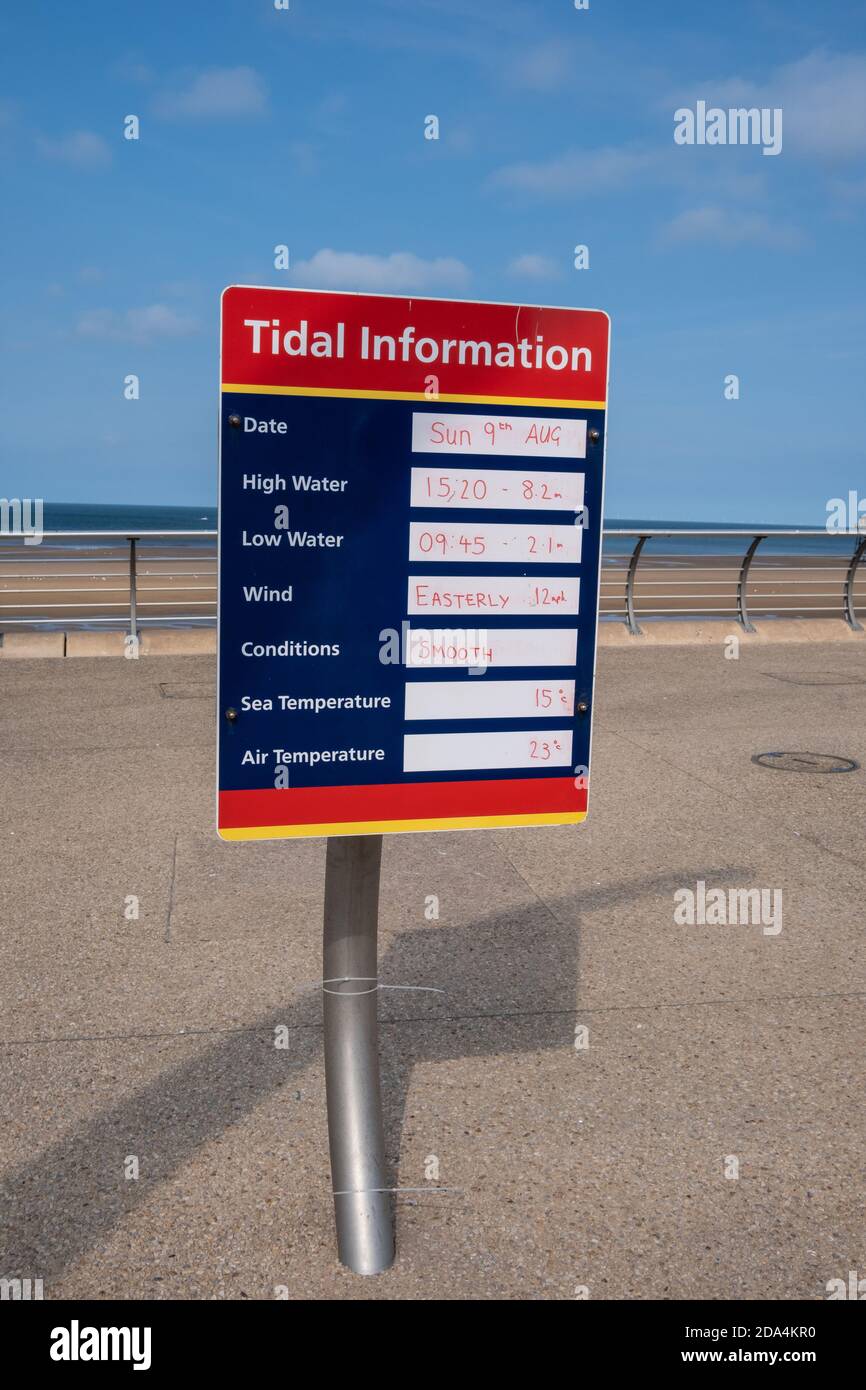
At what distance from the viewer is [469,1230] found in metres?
3.23

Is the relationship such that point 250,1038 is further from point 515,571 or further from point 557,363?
point 557,363

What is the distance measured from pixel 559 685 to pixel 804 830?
4047mm

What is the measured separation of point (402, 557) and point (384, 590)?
87 mm

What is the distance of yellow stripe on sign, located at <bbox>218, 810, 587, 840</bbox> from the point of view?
9.70 ft

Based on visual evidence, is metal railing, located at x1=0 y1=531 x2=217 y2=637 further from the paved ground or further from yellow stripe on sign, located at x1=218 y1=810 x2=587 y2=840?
yellow stripe on sign, located at x1=218 y1=810 x2=587 y2=840

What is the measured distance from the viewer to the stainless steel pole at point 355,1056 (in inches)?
121

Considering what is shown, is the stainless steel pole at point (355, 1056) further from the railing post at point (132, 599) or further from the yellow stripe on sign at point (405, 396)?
the railing post at point (132, 599)

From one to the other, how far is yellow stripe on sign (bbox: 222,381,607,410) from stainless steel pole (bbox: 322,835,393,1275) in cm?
103

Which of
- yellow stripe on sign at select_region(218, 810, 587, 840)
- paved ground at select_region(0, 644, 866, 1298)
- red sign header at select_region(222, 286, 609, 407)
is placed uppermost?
red sign header at select_region(222, 286, 609, 407)

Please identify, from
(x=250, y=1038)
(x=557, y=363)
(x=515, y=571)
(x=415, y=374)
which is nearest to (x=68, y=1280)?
(x=250, y=1038)

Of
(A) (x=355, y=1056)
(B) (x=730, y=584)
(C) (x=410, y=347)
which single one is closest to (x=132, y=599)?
(A) (x=355, y=1056)

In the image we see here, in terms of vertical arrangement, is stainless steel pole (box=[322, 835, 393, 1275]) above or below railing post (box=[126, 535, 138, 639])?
below

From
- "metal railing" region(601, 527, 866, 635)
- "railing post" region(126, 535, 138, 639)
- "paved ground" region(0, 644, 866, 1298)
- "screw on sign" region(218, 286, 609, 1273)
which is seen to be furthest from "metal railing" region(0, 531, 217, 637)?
"screw on sign" region(218, 286, 609, 1273)
